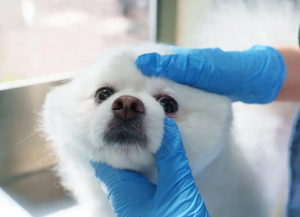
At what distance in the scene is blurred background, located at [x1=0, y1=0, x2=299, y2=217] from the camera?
1430mm

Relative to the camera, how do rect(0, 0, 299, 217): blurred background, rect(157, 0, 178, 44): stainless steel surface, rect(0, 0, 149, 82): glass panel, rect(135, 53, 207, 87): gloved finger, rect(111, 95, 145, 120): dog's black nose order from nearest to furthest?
rect(111, 95, 145, 120): dog's black nose → rect(135, 53, 207, 87): gloved finger → rect(0, 0, 299, 217): blurred background → rect(0, 0, 149, 82): glass panel → rect(157, 0, 178, 44): stainless steel surface

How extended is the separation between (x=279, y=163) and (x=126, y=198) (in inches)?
27.3

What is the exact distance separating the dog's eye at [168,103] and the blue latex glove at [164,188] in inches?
3.1

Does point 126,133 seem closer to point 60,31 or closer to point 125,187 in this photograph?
point 125,187

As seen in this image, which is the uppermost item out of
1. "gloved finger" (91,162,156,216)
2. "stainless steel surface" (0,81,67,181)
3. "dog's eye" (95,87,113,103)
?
"dog's eye" (95,87,113,103)

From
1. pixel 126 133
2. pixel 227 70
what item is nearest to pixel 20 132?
pixel 126 133

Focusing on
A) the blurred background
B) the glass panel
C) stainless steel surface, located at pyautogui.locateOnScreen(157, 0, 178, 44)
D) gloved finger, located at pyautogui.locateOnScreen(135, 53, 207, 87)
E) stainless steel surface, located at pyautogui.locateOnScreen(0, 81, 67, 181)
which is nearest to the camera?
gloved finger, located at pyautogui.locateOnScreen(135, 53, 207, 87)

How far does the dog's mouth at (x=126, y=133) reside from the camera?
2.86ft

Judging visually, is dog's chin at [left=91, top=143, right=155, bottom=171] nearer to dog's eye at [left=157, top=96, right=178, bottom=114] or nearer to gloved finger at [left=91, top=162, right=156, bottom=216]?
gloved finger at [left=91, top=162, right=156, bottom=216]

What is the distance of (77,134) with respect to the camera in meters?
0.93

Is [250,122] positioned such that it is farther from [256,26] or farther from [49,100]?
[49,100]

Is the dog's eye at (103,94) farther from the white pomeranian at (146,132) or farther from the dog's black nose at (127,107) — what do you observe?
the dog's black nose at (127,107)

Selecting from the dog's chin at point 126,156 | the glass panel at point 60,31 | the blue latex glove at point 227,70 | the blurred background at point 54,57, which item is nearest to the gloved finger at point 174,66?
the blue latex glove at point 227,70

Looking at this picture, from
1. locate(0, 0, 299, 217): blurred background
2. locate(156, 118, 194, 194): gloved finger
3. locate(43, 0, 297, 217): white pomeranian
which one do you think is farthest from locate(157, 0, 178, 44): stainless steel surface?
locate(156, 118, 194, 194): gloved finger
